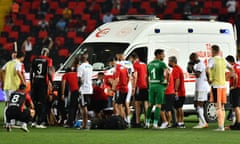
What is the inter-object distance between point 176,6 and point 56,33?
254 inches

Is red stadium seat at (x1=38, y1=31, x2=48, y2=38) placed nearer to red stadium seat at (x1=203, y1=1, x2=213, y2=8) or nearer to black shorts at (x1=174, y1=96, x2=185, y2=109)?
red stadium seat at (x1=203, y1=1, x2=213, y2=8)

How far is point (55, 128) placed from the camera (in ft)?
61.4

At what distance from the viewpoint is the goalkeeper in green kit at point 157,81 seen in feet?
60.2

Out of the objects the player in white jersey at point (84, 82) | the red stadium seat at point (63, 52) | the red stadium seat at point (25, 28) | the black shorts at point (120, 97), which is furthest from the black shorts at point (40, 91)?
the red stadium seat at point (25, 28)

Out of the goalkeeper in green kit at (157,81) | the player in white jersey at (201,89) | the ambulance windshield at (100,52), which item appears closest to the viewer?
the goalkeeper in green kit at (157,81)

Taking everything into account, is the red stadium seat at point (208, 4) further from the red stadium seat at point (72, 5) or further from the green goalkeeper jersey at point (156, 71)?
the green goalkeeper jersey at point (156, 71)

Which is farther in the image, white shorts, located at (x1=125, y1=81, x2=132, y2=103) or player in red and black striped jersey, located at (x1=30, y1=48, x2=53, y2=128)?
white shorts, located at (x1=125, y1=81, x2=132, y2=103)

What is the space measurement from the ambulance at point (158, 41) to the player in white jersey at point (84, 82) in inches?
68.3

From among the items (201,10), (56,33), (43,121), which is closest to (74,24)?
(56,33)

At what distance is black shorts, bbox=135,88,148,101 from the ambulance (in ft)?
3.25

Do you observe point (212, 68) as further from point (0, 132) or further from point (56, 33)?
point (56, 33)

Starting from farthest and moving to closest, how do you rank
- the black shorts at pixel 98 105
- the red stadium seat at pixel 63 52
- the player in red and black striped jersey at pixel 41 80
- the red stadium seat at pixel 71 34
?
1. the red stadium seat at pixel 71 34
2. the red stadium seat at pixel 63 52
3. the black shorts at pixel 98 105
4. the player in red and black striped jersey at pixel 41 80

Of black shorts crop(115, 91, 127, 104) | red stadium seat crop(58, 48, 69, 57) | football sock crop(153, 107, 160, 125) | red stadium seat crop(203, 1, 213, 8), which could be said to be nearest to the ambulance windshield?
black shorts crop(115, 91, 127, 104)

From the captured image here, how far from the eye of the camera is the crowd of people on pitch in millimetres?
18109
